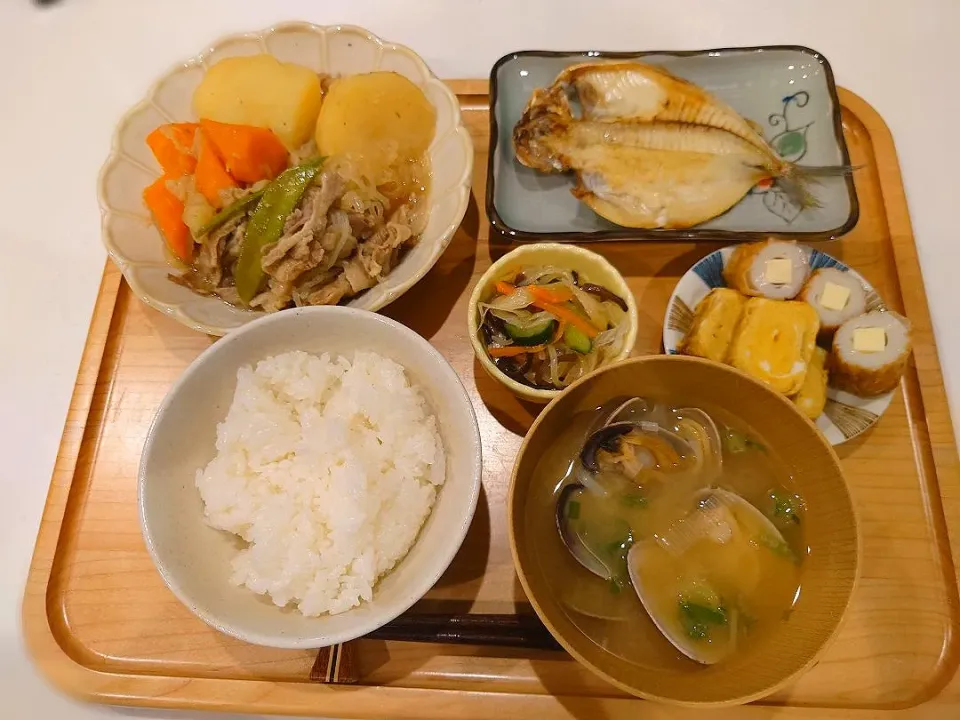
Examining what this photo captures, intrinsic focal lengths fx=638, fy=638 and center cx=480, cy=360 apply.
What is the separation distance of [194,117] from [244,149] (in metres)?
0.43

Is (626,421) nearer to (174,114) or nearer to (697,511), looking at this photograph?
(697,511)

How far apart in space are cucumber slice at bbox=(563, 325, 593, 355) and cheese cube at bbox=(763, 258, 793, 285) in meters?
0.62

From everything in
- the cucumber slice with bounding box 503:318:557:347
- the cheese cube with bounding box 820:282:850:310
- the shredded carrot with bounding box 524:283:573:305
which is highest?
the cheese cube with bounding box 820:282:850:310

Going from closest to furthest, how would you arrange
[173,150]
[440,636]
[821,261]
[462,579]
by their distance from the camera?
[440,636]
[462,579]
[821,261]
[173,150]

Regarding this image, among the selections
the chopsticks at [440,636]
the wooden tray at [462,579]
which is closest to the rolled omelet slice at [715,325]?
the wooden tray at [462,579]

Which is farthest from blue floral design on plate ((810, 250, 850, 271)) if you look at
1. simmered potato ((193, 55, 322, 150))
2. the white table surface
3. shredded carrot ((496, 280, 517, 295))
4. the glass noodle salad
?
simmered potato ((193, 55, 322, 150))

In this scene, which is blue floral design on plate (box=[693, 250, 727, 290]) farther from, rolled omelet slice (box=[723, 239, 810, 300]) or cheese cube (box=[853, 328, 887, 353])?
cheese cube (box=[853, 328, 887, 353])

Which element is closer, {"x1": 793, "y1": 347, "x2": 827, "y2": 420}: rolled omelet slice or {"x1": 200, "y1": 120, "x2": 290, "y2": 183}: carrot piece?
{"x1": 793, "y1": 347, "x2": 827, "y2": 420}: rolled omelet slice

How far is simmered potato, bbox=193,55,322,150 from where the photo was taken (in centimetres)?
229

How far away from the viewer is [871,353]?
1946 mm

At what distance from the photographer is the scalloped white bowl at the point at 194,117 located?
2098 mm

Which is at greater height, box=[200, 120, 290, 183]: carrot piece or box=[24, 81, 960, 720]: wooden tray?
box=[200, 120, 290, 183]: carrot piece

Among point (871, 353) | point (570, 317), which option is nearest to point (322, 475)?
point (570, 317)

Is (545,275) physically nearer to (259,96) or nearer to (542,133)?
(542,133)
